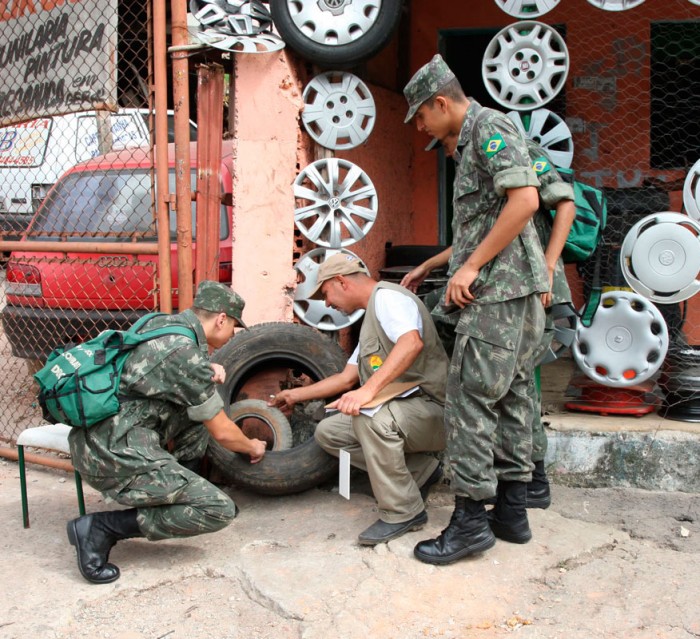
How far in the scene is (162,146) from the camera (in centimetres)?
418

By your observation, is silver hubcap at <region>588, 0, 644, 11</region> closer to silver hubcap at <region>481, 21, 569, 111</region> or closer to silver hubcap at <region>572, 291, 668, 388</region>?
silver hubcap at <region>481, 21, 569, 111</region>

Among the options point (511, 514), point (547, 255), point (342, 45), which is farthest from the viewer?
point (342, 45)

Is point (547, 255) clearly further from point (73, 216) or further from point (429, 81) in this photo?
point (73, 216)

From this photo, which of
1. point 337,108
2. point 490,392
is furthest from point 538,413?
point 337,108

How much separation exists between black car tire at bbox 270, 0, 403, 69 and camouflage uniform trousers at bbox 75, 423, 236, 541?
2510 mm

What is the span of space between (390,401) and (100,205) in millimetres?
3243

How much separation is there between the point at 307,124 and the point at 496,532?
270 centimetres

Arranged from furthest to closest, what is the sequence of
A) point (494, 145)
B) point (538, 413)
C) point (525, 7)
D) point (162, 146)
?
point (525, 7)
point (162, 146)
point (538, 413)
point (494, 145)

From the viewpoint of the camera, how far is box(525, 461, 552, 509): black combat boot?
13.5 ft

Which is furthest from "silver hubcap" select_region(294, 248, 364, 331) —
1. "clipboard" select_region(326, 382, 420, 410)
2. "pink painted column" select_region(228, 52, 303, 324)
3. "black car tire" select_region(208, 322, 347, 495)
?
"clipboard" select_region(326, 382, 420, 410)

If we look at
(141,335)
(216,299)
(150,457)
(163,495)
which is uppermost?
(216,299)

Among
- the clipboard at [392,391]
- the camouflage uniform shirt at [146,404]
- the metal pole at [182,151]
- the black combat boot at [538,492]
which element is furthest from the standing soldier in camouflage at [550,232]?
the metal pole at [182,151]

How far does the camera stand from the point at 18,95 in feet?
15.4

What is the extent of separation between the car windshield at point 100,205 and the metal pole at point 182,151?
5.12ft
